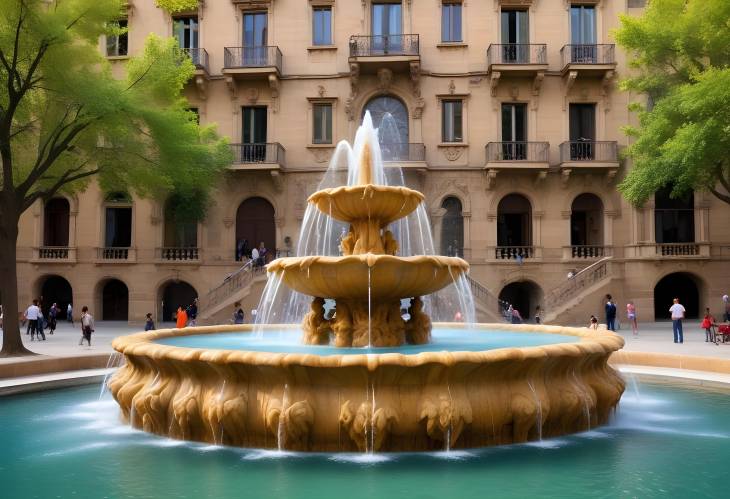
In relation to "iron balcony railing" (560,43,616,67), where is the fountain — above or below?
below

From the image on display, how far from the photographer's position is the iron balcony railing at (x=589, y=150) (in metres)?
27.7

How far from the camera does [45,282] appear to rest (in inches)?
1235

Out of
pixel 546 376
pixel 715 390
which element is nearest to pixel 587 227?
pixel 715 390

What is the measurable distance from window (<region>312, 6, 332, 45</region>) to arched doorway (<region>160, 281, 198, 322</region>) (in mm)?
13023

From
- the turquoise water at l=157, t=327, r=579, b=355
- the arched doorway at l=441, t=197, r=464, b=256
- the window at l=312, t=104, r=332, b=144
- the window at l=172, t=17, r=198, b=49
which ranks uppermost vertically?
the window at l=172, t=17, r=198, b=49

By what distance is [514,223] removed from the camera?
98.0 ft

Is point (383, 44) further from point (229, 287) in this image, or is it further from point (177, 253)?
point (177, 253)

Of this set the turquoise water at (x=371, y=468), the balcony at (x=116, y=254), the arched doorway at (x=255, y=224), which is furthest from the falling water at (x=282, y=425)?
the balcony at (x=116, y=254)

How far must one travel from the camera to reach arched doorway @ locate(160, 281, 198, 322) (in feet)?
98.7

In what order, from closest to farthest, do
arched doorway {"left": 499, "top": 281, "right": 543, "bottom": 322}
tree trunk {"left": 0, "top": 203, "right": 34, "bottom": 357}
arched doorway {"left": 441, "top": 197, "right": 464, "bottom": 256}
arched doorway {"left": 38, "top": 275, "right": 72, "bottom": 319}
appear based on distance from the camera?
1. tree trunk {"left": 0, "top": 203, "right": 34, "bottom": 357}
2. arched doorway {"left": 441, "top": 197, "right": 464, "bottom": 256}
3. arched doorway {"left": 499, "top": 281, "right": 543, "bottom": 322}
4. arched doorway {"left": 38, "top": 275, "right": 72, "bottom": 319}

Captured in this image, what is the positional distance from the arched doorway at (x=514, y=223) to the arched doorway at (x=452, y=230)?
1.87 m

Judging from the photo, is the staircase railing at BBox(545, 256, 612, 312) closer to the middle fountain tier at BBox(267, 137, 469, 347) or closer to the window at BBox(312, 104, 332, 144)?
the window at BBox(312, 104, 332, 144)

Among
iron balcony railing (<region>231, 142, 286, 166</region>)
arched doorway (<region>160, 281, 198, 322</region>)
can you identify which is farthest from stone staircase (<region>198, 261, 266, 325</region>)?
iron balcony railing (<region>231, 142, 286, 166</region>)

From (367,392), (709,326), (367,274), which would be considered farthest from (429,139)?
(367,392)
